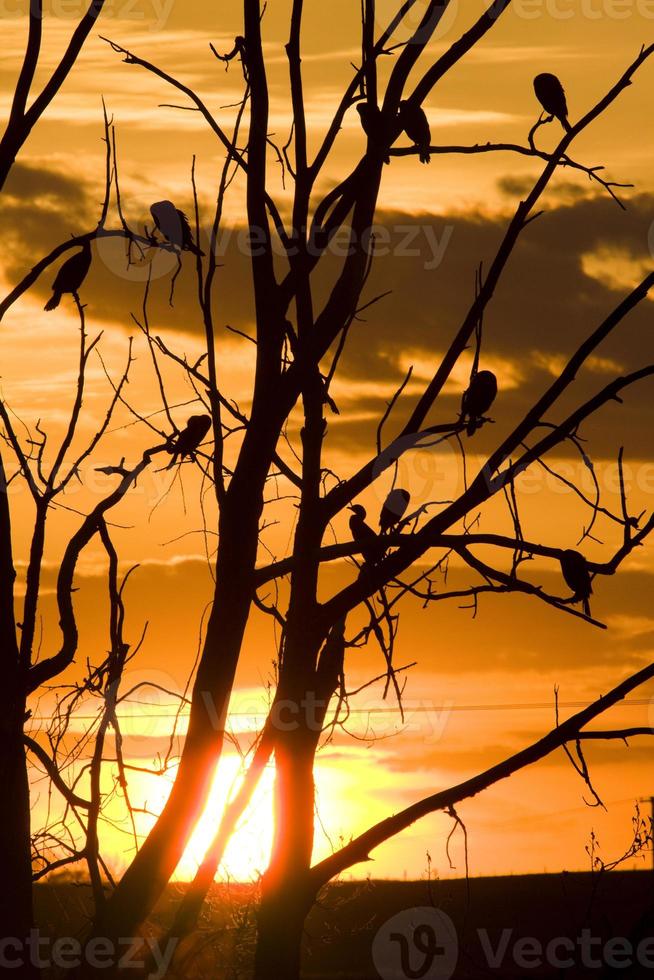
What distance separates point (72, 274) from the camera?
16.1ft

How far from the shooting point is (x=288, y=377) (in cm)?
397

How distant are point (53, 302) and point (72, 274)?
0.19 metres

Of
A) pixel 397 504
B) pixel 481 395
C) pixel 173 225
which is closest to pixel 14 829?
pixel 173 225

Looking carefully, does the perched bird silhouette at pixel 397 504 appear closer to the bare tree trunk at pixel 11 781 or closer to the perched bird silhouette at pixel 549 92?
the perched bird silhouette at pixel 549 92

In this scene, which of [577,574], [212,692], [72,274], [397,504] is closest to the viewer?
[212,692]

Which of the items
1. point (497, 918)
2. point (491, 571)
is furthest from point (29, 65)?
point (497, 918)

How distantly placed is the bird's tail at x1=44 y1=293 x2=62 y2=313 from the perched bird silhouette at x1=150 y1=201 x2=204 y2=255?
0.47 metres

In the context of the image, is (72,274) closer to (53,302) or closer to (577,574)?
(53,302)

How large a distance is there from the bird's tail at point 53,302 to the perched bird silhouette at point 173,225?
0.47 metres

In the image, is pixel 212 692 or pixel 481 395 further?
pixel 481 395

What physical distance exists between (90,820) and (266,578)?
917 millimetres

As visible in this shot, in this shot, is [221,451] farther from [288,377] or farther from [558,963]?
[558,963]

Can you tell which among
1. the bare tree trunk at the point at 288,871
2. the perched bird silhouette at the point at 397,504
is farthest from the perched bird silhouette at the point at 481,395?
the bare tree trunk at the point at 288,871

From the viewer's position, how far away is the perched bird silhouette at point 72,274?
490cm
